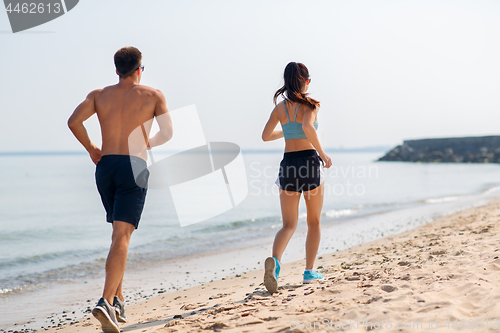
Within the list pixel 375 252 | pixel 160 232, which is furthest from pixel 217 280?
pixel 160 232

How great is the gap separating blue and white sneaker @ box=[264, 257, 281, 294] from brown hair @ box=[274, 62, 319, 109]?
4.78 feet

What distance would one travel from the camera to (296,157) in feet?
11.8

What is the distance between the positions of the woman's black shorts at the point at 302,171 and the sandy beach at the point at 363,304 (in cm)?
91

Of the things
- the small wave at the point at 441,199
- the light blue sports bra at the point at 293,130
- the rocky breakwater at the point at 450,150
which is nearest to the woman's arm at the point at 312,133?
the light blue sports bra at the point at 293,130

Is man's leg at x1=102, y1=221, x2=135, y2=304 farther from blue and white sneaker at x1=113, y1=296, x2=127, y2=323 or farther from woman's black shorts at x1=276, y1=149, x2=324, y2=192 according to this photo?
woman's black shorts at x1=276, y1=149, x2=324, y2=192

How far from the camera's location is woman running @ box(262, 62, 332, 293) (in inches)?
138

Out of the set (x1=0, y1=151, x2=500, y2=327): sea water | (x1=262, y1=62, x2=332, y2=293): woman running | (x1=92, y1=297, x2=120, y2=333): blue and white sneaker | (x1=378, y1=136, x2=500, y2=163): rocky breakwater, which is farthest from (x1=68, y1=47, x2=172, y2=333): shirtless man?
(x1=378, y1=136, x2=500, y2=163): rocky breakwater

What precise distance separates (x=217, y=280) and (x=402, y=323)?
336 centimetres

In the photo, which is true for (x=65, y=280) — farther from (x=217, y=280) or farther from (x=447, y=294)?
(x=447, y=294)

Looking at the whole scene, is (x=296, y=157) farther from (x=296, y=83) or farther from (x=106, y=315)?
(x=106, y=315)

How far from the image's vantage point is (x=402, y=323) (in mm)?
2297

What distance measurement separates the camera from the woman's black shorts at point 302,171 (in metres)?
3.55

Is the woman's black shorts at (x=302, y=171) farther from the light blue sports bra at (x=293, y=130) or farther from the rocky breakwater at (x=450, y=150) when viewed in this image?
the rocky breakwater at (x=450, y=150)

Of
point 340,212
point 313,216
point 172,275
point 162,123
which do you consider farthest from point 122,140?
point 340,212
